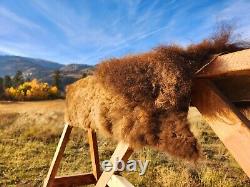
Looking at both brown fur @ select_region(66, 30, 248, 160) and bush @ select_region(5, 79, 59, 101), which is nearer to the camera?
brown fur @ select_region(66, 30, 248, 160)

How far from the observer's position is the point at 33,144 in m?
13.0

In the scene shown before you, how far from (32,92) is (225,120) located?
41889 mm

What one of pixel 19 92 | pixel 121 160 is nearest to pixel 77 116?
pixel 121 160

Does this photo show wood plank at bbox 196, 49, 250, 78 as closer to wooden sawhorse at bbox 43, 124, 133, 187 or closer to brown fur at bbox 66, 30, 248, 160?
brown fur at bbox 66, 30, 248, 160

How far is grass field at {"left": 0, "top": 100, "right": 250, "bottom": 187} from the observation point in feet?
22.8

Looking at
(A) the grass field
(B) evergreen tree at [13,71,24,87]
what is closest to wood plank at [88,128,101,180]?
(A) the grass field

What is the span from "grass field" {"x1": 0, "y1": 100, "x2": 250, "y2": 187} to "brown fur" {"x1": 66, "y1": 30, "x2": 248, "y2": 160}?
1.89 meters

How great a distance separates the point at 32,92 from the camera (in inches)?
1652

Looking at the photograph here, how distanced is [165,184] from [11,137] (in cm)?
1034

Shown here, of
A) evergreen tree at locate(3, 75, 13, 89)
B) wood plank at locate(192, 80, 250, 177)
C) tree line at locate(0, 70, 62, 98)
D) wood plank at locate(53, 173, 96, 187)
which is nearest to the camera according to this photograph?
wood plank at locate(192, 80, 250, 177)

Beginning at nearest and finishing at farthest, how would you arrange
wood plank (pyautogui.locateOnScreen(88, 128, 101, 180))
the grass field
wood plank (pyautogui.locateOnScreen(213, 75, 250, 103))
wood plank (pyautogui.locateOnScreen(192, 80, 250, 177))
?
wood plank (pyautogui.locateOnScreen(192, 80, 250, 177))
wood plank (pyautogui.locateOnScreen(213, 75, 250, 103))
wood plank (pyautogui.locateOnScreen(88, 128, 101, 180))
the grass field

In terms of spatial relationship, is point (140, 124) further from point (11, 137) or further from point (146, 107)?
point (11, 137)

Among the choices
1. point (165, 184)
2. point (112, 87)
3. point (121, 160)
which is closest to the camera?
point (112, 87)

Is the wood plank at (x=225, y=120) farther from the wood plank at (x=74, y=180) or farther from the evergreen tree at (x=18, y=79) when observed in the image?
the evergreen tree at (x=18, y=79)
